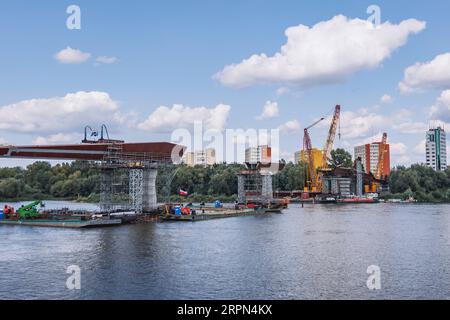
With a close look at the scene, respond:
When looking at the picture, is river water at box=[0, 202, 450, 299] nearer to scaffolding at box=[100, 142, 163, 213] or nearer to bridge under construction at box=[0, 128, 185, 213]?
scaffolding at box=[100, 142, 163, 213]

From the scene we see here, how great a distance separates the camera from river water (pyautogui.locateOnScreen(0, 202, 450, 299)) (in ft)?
105

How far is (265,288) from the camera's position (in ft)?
108

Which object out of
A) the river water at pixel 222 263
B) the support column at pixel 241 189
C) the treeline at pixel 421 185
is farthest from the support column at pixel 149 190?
the treeline at pixel 421 185

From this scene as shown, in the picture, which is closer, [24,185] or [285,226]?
[285,226]

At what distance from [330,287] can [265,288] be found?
475 centimetres

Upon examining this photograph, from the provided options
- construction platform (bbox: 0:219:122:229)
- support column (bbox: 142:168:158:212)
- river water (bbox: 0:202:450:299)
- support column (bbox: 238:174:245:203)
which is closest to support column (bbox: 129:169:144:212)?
support column (bbox: 142:168:158:212)

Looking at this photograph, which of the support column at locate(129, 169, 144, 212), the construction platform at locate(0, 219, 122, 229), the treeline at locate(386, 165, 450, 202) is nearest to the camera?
the construction platform at locate(0, 219, 122, 229)

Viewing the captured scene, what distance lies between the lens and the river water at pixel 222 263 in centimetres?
3206

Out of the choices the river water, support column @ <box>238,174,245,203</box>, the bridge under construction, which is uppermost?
the bridge under construction

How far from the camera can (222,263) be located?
42188 mm

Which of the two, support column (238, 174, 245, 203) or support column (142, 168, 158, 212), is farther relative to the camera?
support column (238, 174, 245, 203)

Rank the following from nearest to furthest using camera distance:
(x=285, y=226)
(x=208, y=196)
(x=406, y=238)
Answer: (x=406, y=238), (x=285, y=226), (x=208, y=196)
